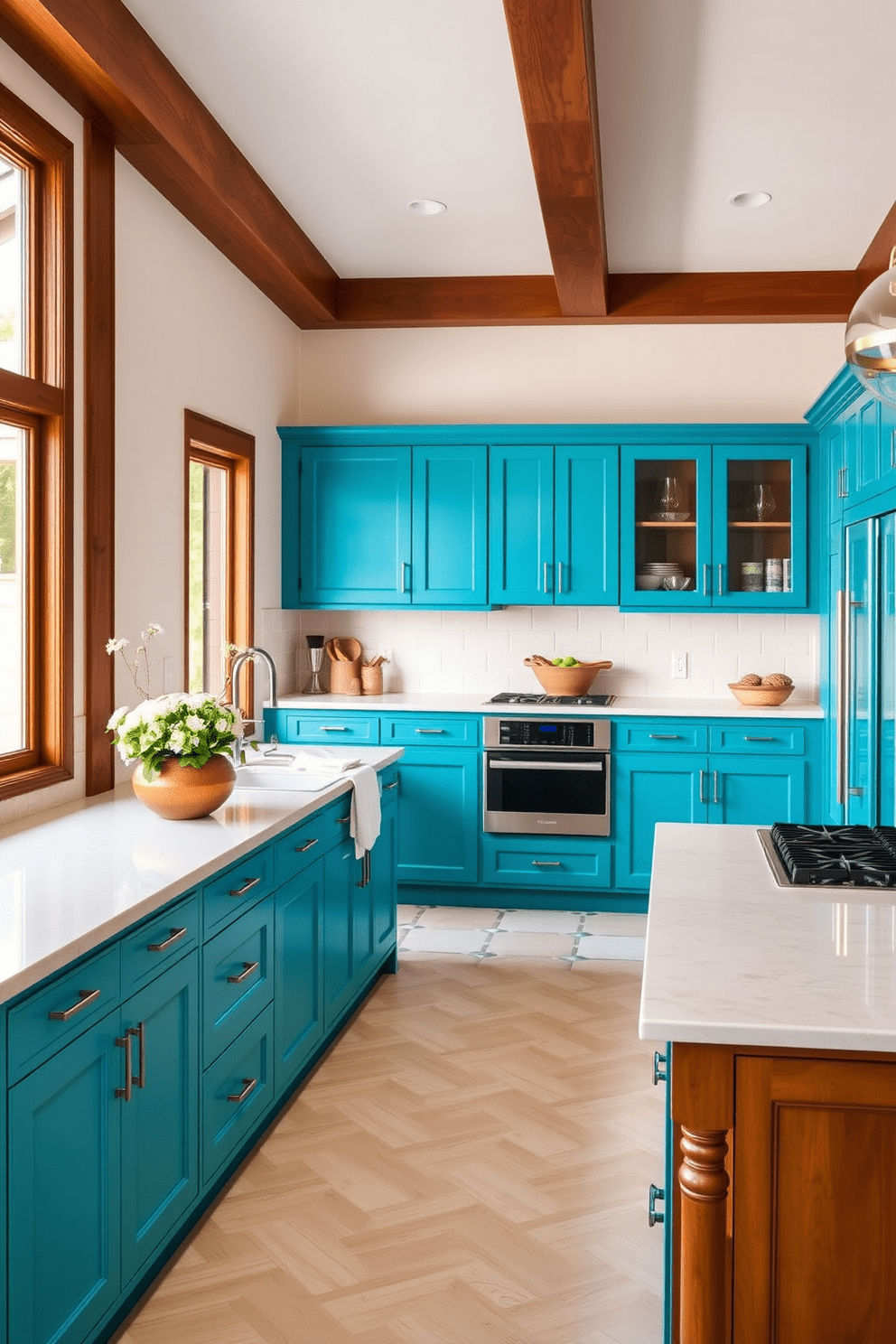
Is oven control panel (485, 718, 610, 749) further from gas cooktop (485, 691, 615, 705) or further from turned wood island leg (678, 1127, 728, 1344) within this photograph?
turned wood island leg (678, 1127, 728, 1344)

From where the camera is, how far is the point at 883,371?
6.19ft

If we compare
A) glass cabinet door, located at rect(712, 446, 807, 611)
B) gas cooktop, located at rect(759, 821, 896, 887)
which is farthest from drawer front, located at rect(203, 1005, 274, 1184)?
glass cabinet door, located at rect(712, 446, 807, 611)

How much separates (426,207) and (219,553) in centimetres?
173

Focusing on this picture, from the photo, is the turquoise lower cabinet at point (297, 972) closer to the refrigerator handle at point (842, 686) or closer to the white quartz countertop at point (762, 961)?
the white quartz countertop at point (762, 961)

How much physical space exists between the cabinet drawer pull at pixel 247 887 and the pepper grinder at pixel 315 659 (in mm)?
3102

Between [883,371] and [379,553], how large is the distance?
3.97 metres

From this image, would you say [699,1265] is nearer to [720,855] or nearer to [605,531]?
[720,855]

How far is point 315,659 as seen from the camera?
5.94m

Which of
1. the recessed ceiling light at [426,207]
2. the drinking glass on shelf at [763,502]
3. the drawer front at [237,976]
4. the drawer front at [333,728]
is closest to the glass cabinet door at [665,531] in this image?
the drinking glass on shelf at [763,502]

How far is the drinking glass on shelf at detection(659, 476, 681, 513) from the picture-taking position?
5.47 m

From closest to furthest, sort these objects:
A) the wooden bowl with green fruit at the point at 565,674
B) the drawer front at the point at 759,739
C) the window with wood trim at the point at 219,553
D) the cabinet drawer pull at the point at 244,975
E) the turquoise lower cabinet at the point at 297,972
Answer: the cabinet drawer pull at the point at 244,975 → the turquoise lower cabinet at the point at 297,972 → the window with wood trim at the point at 219,553 → the drawer front at the point at 759,739 → the wooden bowl with green fruit at the point at 565,674

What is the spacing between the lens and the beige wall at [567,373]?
5.66m

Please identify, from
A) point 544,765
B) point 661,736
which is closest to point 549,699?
point 544,765

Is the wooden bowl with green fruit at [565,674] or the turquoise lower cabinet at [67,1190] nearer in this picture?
the turquoise lower cabinet at [67,1190]
